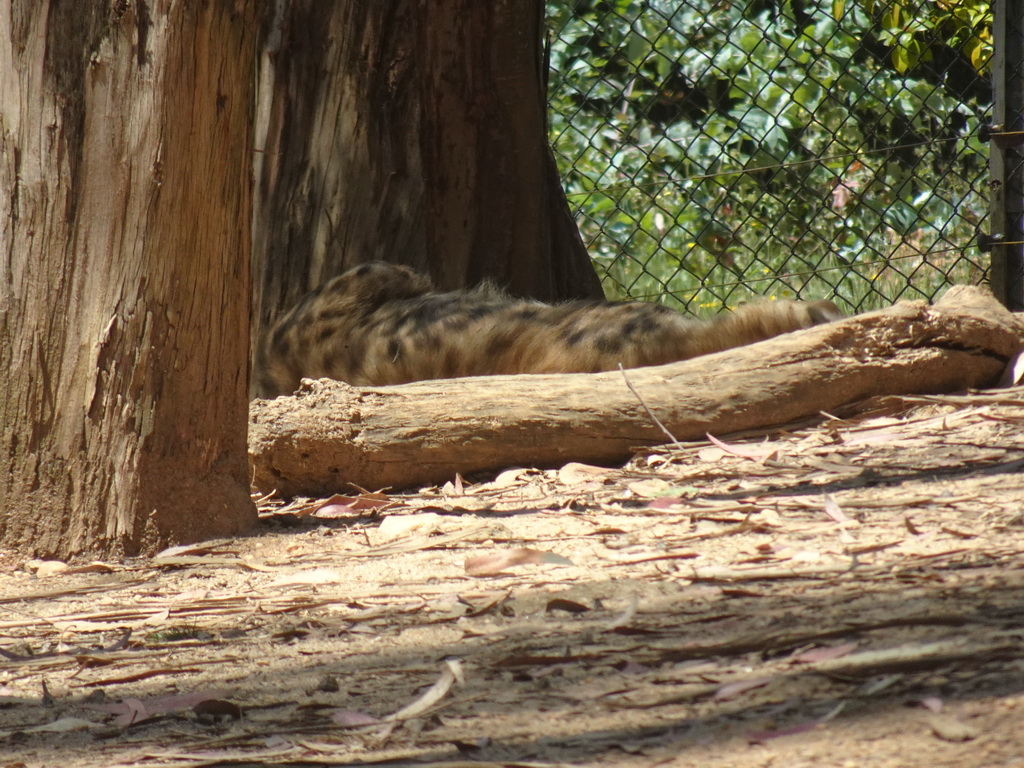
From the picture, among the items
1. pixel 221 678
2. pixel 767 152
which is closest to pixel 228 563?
pixel 221 678

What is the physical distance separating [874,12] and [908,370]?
353 centimetres

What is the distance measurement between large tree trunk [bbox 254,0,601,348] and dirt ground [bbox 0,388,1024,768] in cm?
197

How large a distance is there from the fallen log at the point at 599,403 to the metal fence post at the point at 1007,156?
1914mm

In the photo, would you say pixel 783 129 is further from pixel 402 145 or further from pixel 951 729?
pixel 951 729

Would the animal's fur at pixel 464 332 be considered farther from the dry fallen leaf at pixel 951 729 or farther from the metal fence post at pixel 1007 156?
the dry fallen leaf at pixel 951 729

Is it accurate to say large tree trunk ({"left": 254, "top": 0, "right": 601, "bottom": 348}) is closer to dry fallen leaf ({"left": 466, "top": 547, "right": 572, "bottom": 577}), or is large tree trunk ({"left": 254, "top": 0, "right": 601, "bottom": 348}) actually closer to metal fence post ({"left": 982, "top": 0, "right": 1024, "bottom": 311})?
metal fence post ({"left": 982, "top": 0, "right": 1024, "bottom": 311})

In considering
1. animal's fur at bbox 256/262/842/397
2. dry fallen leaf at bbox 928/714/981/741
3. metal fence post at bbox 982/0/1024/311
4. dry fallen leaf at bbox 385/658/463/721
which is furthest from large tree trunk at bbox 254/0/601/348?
dry fallen leaf at bbox 928/714/981/741

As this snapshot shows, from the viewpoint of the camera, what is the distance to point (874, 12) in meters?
6.03

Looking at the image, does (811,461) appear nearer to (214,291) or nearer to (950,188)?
(214,291)

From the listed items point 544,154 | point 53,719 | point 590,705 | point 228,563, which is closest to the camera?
point 590,705

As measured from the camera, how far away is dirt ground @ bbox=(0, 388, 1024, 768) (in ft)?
4.08

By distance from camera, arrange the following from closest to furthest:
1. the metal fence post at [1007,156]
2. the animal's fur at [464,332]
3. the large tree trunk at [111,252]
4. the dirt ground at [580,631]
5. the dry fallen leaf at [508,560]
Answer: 1. the dirt ground at [580,631]
2. the dry fallen leaf at [508,560]
3. the large tree trunk at [111,252]
4. the animal's fur at [464,332]
5. the metal fence post at [1007,156]

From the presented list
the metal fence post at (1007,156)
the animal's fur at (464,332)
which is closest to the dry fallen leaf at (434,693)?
the animal's fur at (464,332)

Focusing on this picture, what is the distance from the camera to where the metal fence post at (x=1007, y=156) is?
16.1ft
